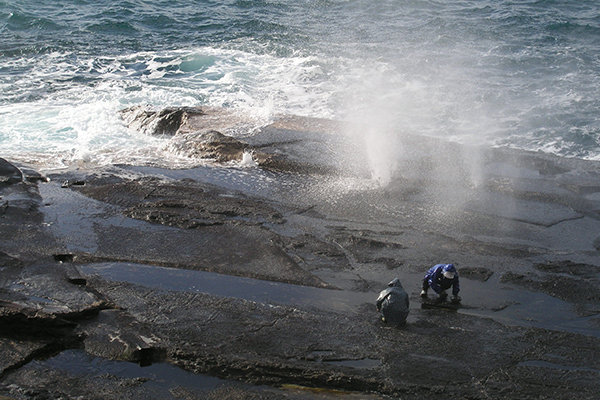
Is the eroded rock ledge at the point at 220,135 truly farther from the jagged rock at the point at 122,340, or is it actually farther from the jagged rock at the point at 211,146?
the jagged rock at the point at 122,340

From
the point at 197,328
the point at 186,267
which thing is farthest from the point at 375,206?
the point at 197,328

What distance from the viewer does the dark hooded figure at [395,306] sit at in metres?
5.53

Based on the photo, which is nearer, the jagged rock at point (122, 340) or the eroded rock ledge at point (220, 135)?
the jagged rock at point (122, 340)

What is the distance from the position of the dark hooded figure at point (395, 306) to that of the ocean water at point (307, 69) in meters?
5.12

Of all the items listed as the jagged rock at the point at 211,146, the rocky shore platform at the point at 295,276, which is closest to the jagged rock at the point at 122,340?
the rocky shore platform at the point at 295,276

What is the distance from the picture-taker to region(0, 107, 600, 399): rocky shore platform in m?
4.89

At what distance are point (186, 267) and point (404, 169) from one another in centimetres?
491

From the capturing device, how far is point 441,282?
239 inches

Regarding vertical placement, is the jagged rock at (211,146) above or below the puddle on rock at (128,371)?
above

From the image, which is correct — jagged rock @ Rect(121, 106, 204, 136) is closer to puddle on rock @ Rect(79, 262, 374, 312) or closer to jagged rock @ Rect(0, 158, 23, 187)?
jagged rock @ Rect(0, 158, 23, 187)

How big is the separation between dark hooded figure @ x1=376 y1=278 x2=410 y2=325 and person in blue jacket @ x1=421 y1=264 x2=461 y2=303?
64 centimetres

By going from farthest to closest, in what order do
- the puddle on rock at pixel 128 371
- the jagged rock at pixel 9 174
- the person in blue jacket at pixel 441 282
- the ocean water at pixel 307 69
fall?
the ocean water at pixel 307 69
the jagged rock at pixel 9 174
the person in blue jacket at pixel 441 282
the puddle on rock at pixel 128 371

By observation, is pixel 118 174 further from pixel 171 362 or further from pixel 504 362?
pixel 504 362

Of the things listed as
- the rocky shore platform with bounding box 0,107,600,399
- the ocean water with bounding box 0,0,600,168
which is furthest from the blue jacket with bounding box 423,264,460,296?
the ocean water with bounding box 0,0,600,168
